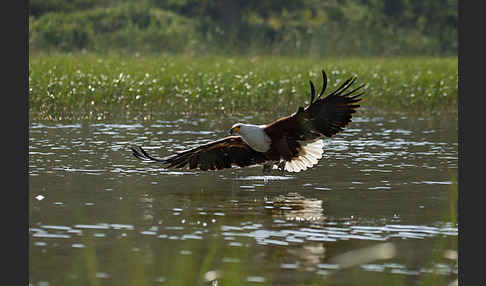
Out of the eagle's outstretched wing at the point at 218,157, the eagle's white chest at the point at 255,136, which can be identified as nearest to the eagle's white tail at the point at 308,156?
the eagle's outstretched wing at the point at 218,157

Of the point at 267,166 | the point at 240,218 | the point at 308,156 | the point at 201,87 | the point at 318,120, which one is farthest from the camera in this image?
the point at 201,87

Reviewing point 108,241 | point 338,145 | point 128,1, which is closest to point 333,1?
point 128,1

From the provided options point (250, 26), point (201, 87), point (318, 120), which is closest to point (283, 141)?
point (318, 120)

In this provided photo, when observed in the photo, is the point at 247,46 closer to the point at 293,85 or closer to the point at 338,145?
the point at 293,85

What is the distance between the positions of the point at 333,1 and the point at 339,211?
139 feet

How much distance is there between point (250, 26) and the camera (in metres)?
45.7

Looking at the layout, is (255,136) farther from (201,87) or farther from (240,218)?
(201,87)

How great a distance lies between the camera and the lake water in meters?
7.66

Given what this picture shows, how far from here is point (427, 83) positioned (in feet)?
85.7

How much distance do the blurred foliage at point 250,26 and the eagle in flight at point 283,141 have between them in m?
22.9

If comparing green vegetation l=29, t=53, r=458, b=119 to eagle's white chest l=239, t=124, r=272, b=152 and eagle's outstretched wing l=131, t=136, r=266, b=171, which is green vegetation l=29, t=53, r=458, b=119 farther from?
eagle's white chest l=239, t=124, r=272, b=152

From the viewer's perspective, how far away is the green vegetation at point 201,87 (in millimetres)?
22828

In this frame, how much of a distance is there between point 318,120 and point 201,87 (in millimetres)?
12658

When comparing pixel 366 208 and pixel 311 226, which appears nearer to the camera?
pixel 311 226
